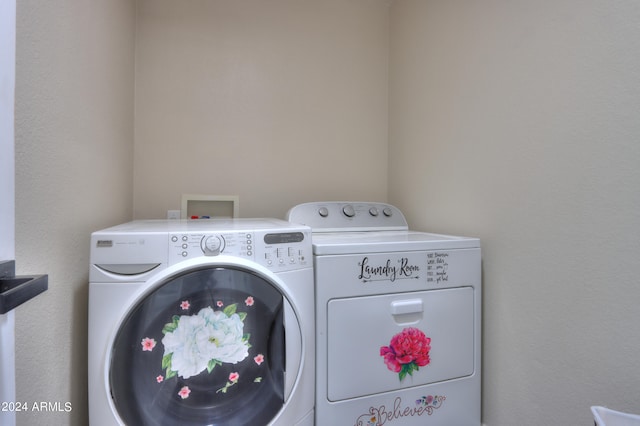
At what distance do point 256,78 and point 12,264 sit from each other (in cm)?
143

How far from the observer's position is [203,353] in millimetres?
835

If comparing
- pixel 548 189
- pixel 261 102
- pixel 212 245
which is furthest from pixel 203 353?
pixel 261 102

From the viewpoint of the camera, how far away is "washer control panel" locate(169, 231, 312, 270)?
825mm

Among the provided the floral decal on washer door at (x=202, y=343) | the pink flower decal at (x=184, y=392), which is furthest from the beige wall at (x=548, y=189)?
the pink flower decal at (x=184, y=392)

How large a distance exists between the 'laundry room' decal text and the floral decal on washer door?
38 cm

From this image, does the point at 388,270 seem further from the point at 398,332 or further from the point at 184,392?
the point at 184,392

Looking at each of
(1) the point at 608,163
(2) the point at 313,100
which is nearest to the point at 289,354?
(1) the point at 608,163

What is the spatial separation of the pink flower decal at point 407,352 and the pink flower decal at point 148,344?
697 millimetres

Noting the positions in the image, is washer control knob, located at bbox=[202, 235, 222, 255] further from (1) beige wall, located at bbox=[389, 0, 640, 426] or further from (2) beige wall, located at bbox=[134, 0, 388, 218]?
(1) beige wall, located at bbox=[389, 0, 640, 426]

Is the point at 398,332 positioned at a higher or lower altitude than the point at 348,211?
lower

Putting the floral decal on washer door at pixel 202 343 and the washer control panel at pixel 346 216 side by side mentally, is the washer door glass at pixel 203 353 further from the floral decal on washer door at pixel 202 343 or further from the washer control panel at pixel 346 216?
the washer control panel at pixel 346 216

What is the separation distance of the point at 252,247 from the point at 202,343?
0.30 meters

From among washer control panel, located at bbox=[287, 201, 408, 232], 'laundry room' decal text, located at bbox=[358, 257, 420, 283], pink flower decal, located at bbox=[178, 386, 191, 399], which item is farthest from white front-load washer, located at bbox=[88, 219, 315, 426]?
washer control panel, located at bbox=[287, 201, 408, 232]

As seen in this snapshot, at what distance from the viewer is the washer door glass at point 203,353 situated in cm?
79
